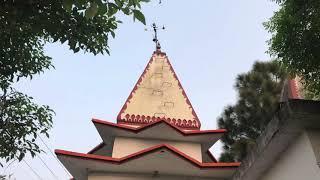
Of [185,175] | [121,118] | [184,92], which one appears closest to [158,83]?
[184,92]

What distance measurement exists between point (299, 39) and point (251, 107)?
1200cm

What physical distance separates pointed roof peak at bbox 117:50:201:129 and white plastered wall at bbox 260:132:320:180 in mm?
6723

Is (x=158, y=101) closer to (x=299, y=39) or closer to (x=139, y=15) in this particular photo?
(x=299, y=39)

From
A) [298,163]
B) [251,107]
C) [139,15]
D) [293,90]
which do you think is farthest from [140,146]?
[251,107]

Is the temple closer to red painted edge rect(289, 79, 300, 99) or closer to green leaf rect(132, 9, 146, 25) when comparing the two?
red painted edge rect(289, 79, 300, 99)

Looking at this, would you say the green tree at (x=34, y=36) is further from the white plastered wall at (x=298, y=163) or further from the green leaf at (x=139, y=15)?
the white plastered wall at (x=298, y=163)

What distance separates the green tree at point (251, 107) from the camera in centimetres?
1864

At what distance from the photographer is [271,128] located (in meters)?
5.13

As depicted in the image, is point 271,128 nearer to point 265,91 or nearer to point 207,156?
point 207,156

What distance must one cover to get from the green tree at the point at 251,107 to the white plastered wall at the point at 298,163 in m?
12.7

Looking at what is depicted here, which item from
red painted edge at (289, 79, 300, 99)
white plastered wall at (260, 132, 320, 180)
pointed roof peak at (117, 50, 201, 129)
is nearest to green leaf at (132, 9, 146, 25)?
white plastered wall at (260, 132, 320, 180)

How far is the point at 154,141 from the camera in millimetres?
11336

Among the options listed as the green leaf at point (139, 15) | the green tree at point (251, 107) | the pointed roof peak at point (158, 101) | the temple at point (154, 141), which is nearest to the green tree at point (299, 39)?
the temple at point (154, 141)

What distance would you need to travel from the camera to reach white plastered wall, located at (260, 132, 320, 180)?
4637 mm
